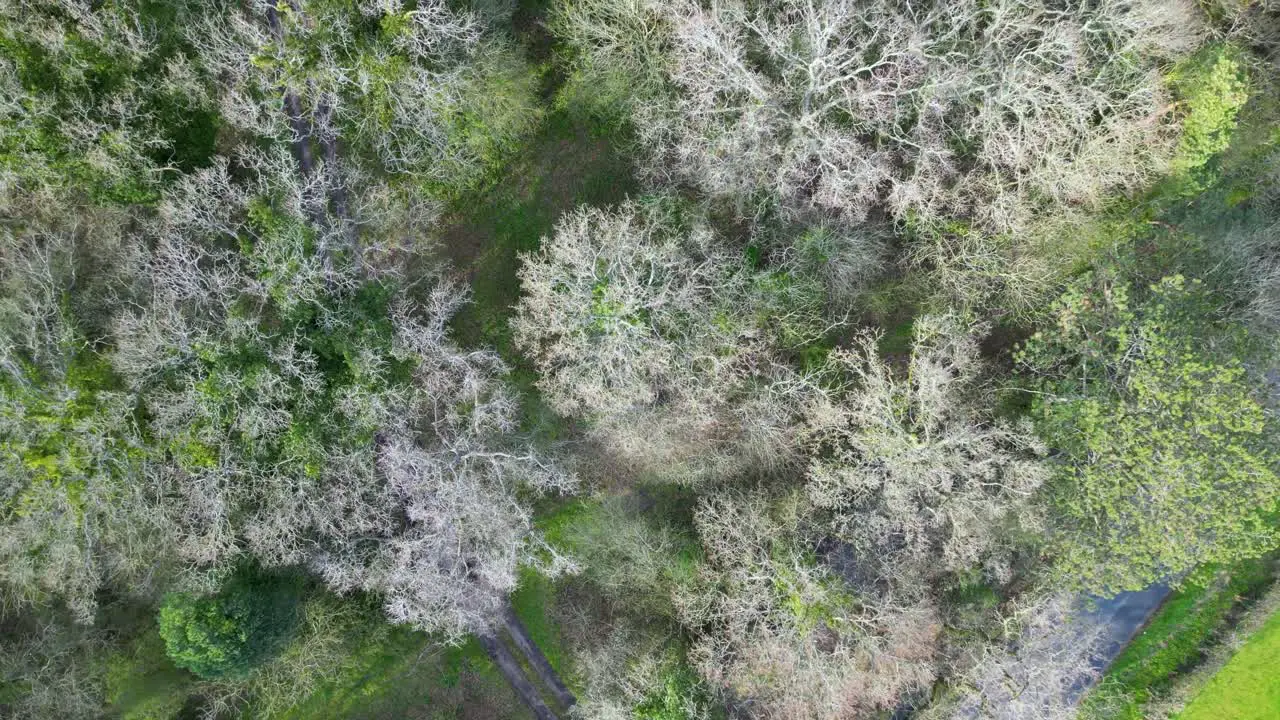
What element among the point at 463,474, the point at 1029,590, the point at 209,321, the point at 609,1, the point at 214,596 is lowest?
the point at 1029,590

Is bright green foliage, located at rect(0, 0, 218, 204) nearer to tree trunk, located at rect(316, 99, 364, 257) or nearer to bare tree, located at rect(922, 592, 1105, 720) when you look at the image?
tree trunk, located at rect(316, 99, 364, 257)

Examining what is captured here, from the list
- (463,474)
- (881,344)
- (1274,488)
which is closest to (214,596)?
(463,474)

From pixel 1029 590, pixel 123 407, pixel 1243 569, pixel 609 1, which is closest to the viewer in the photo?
pixel 123 407

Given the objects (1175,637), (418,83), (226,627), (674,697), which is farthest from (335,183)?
(1175,637)

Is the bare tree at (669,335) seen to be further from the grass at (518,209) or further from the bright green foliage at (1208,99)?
the bright green foliage at (1208,99)

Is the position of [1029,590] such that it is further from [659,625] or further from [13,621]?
[13,621]

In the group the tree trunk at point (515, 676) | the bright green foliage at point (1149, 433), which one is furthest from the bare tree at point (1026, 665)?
the tree trunk at point (515, 676)

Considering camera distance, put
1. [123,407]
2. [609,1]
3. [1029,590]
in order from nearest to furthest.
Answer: [123,407]
[609,1]
[1029,590]
